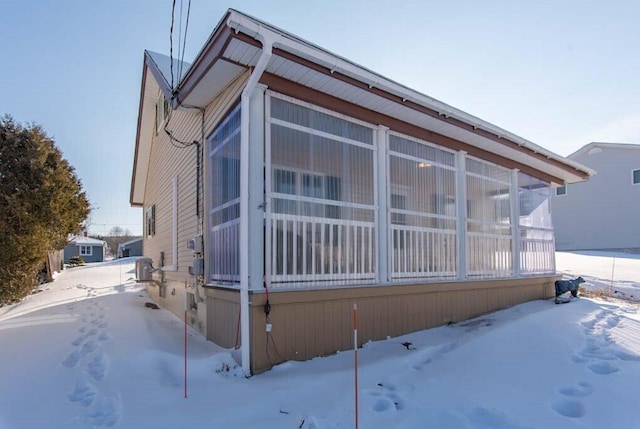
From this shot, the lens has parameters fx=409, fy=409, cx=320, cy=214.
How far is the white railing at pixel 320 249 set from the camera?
535cm

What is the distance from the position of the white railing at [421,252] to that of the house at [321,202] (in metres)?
0.03

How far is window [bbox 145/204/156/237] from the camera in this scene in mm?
12521

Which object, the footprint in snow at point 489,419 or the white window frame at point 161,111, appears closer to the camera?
the footprint in snow at point 489,419

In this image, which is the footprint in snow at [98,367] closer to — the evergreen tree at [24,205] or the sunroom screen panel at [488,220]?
the sunroom screen panel at [488,220]

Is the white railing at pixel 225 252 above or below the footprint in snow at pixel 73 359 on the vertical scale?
above

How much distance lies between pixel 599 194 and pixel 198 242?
77.0 feet

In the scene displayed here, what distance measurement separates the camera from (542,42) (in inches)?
329

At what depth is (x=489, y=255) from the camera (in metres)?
8.86

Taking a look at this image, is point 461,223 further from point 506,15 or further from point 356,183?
point 506,15

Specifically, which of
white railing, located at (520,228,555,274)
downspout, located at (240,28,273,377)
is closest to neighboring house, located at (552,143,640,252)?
white railing, located at (520,228,555,274)

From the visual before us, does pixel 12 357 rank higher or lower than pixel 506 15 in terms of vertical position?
lower

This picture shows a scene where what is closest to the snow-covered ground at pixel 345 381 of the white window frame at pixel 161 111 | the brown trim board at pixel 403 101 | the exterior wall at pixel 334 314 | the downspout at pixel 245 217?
the exterior wall at pixel 334 314

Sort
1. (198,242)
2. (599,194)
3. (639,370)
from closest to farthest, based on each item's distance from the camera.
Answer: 1. (639,370)
2. (198,242)
3. (599,194)

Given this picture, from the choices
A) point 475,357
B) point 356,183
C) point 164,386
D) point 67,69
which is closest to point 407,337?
point 475,357
